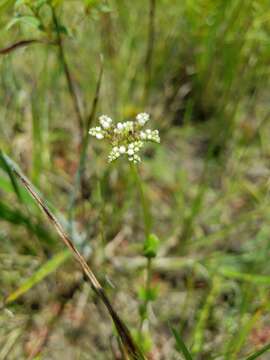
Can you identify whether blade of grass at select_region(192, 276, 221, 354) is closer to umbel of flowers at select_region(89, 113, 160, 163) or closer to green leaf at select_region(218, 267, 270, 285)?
green leaf at select_region(218, 267, 270, 285)

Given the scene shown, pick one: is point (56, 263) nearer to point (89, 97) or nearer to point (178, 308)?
point (178, 308)

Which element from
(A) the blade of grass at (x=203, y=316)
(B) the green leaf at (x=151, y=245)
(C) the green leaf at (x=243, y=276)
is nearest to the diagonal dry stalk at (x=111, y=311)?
(B) the green leaf at (x=151, y=245)

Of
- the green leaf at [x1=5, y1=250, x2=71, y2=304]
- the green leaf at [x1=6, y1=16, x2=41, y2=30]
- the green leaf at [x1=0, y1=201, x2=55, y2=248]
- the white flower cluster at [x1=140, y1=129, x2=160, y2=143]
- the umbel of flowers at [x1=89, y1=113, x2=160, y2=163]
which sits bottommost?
the white flower cluster at [x1=140, y1=129, x2=160, y2=143]

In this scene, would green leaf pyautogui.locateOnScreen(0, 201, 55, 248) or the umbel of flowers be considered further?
green leaf pyautogui.locateOnScreen(0, 201, 55, 248)

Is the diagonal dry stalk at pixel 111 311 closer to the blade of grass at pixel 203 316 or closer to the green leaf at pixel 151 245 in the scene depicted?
the green leaf at pixel 151 245

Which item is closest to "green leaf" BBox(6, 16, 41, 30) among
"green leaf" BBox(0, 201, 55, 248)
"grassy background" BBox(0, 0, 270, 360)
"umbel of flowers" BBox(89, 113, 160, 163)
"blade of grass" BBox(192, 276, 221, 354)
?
"grassy background" BBox(0, 0, 270, 360)

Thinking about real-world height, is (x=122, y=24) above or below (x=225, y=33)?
above

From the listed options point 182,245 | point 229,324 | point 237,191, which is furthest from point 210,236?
point 229,324

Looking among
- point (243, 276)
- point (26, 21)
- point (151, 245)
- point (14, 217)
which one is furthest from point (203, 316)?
point (26, 21)
